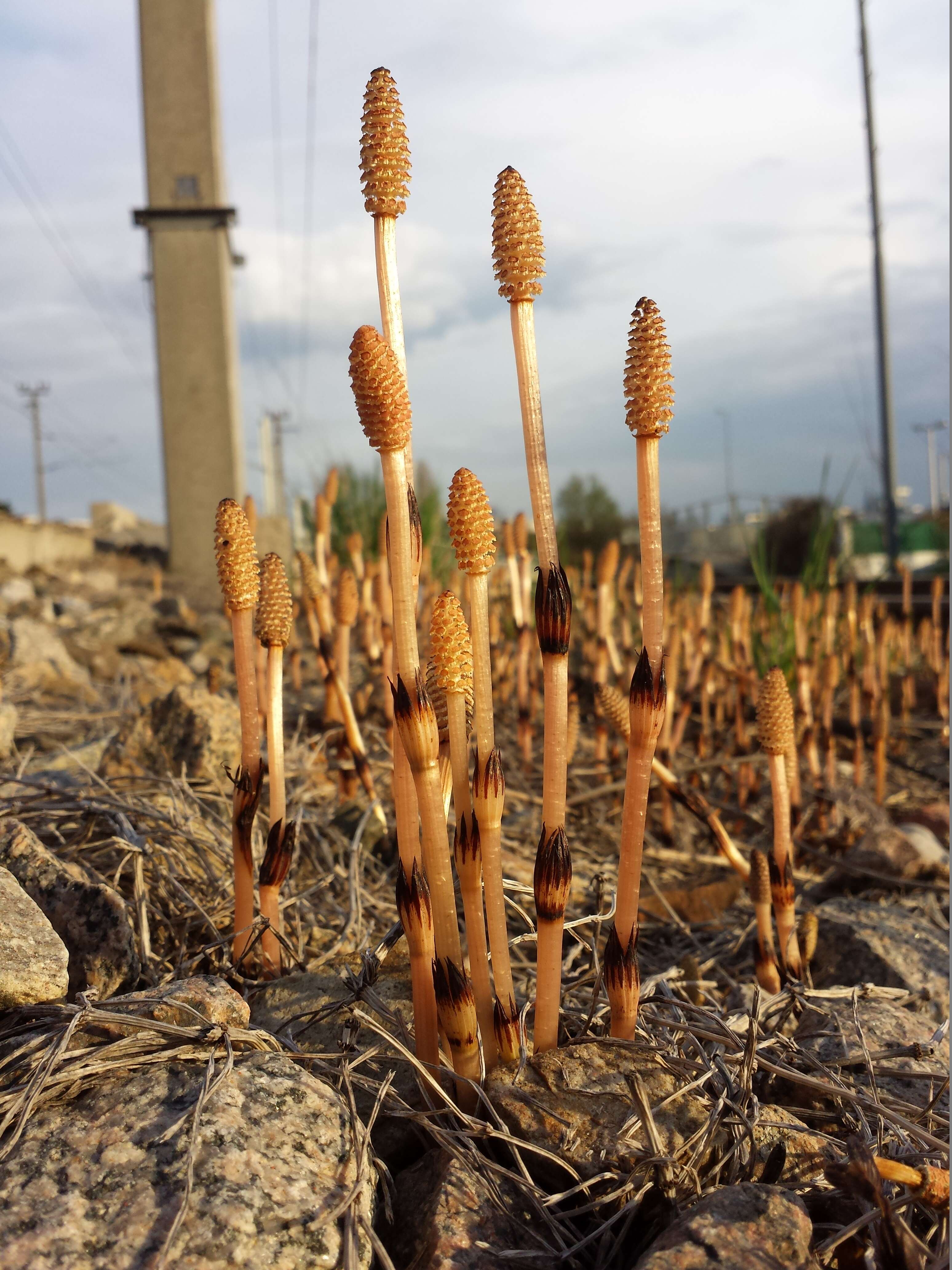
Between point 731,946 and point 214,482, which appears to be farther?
point 214,482

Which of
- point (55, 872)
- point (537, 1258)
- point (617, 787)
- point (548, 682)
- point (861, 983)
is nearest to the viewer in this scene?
point (537, 1258)

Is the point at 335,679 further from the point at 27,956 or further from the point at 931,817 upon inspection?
the point at 931,817

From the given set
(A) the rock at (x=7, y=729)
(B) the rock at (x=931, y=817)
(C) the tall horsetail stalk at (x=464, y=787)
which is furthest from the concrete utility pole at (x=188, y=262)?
(C) the tall horsetail stalk at (x=464, y=787)

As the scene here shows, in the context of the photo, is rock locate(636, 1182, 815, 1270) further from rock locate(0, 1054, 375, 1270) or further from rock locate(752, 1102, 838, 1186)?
rock locate(0, 1054, 375, 1270)

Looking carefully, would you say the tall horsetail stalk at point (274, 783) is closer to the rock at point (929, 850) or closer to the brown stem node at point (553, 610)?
the brown stem node at point (553, 610)

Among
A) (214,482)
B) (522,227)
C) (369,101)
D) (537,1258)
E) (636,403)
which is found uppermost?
(214,482)

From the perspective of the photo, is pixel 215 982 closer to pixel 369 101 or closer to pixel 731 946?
pixel 369 101

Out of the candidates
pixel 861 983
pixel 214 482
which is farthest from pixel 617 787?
pixel 214 482
